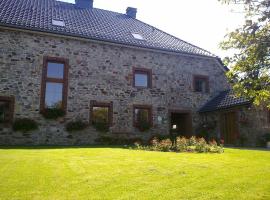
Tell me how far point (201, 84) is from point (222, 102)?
287cm

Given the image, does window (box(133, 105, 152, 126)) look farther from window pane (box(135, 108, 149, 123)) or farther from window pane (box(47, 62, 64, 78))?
window pane (box(47, 62, 64, 78))

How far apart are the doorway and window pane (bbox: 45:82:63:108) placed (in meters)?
7.05

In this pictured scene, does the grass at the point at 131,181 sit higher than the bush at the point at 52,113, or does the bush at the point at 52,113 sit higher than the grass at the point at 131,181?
the bush at the point at 52,113

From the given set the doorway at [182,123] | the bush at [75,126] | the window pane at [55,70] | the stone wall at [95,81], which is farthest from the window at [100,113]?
the doorway at [182,123]

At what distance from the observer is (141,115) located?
661 inches

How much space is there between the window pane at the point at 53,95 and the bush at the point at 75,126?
3.82 feet

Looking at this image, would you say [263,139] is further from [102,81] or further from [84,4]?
[84,4]

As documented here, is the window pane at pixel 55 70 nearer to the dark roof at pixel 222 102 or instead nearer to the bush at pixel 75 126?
the bush at pixel 75 126

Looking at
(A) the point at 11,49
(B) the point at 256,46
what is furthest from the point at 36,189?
(A) the point at 11,49

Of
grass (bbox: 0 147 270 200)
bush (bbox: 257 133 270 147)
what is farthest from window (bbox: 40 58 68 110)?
bush (bbox: 257 133 270 147)

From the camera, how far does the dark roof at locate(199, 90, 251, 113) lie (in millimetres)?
15173

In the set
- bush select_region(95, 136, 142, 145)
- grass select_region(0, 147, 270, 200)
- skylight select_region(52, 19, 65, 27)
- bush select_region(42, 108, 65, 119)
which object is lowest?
grass select_region(0, 147, 270, 200)

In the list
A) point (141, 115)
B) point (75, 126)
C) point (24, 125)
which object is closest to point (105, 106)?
point (75, 126)

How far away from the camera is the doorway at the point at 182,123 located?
18.2 m
